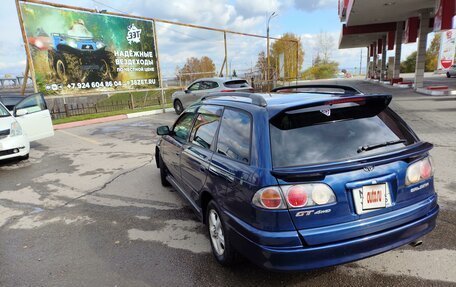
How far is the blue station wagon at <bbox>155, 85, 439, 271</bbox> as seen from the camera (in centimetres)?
240

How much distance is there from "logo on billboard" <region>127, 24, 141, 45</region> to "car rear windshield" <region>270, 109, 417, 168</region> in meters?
16.6

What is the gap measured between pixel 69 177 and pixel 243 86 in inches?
350

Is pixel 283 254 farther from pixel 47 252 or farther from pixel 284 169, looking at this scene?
pixel 47 252

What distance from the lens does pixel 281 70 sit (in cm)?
2966

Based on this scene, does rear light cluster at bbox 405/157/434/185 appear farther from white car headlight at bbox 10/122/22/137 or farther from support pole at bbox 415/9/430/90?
support pole at bbox 415/9/430/90

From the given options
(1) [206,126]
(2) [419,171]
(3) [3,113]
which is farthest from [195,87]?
(2) [419,171]

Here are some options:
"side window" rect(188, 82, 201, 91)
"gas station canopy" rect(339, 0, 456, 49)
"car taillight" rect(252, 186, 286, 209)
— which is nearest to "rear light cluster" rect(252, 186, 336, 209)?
"car taillight" rect(252, 186, 286, 209)

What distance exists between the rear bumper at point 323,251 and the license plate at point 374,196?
0.21m

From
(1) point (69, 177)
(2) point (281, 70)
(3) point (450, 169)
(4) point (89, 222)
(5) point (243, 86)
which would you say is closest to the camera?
(4) point (89, 222)

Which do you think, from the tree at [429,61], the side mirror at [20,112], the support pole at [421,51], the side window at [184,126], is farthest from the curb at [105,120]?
the tree at [429,61]

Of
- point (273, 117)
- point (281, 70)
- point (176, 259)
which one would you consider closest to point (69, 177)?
point (176, 259)

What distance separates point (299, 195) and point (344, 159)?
470 millimetres

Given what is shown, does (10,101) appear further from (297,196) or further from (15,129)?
(297,196)

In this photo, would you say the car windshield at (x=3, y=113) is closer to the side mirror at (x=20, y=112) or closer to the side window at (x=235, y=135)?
the side mirror at (x=20, y=112)
